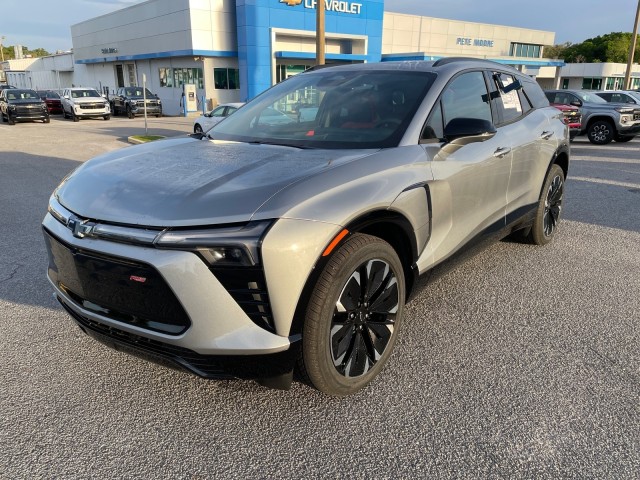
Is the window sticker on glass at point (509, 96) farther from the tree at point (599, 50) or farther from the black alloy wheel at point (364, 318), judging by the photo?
the tree at point (599, 50)

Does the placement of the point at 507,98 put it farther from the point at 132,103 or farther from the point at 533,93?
the point at 132,103

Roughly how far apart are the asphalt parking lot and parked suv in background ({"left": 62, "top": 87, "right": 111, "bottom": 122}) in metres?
27.1

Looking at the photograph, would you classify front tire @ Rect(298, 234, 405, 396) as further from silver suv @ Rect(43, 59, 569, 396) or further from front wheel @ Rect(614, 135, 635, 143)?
front wheel @ Rect(614, 135, 635, 143)

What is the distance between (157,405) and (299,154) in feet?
5.11

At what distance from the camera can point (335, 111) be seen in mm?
3514

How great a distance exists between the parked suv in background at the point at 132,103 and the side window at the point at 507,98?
2934 cm

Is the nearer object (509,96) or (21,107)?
(509,96)

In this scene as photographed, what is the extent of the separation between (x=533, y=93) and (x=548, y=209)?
46.0 inches

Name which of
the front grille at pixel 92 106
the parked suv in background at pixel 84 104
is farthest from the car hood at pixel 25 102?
the front grille at pixel 92 106

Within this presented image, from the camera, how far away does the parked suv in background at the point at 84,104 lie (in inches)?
1102

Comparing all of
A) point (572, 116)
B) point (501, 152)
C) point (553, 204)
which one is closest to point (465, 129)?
point (501, 152)

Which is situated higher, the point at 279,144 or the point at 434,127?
the point at 434,127

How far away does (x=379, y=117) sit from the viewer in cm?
327

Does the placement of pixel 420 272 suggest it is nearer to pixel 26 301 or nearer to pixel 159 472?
pixel 159 472
